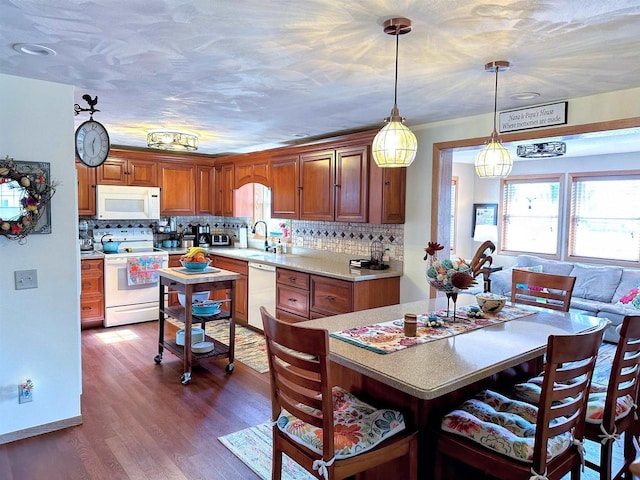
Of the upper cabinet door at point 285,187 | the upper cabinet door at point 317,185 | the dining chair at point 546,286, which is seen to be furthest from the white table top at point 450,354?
the upper cabinet door at point 285,187

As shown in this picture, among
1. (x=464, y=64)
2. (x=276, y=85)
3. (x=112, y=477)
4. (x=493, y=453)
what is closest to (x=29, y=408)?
(x=112, y=477)

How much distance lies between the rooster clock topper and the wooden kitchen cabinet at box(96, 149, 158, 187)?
2.65 meters

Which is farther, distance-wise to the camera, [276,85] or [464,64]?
[276,85]

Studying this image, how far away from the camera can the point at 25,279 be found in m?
2.82

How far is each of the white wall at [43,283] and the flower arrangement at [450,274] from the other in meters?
2.35

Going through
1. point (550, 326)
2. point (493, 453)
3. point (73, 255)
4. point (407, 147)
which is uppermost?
point (407, 147)

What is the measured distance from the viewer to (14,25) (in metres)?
1.99

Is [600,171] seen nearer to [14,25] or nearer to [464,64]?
[464,64]

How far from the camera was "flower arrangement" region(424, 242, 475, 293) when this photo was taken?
7.56ft

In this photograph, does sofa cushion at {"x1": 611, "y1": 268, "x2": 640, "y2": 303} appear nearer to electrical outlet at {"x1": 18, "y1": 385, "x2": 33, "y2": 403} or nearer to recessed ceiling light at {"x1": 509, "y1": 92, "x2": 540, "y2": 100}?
recessed ceiling light at {"x1": 509, "y1": 92, "x2": 540, "y2": 100}

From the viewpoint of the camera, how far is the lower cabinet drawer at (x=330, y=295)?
13.3 ft

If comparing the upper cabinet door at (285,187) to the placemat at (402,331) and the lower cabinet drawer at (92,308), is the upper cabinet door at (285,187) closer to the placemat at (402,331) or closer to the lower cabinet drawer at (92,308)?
the lower cabinet drawer at (92,308)

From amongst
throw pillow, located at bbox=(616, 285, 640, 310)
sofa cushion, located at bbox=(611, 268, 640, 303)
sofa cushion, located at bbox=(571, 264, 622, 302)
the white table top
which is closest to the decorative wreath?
the white table top

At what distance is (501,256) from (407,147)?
6201mm
